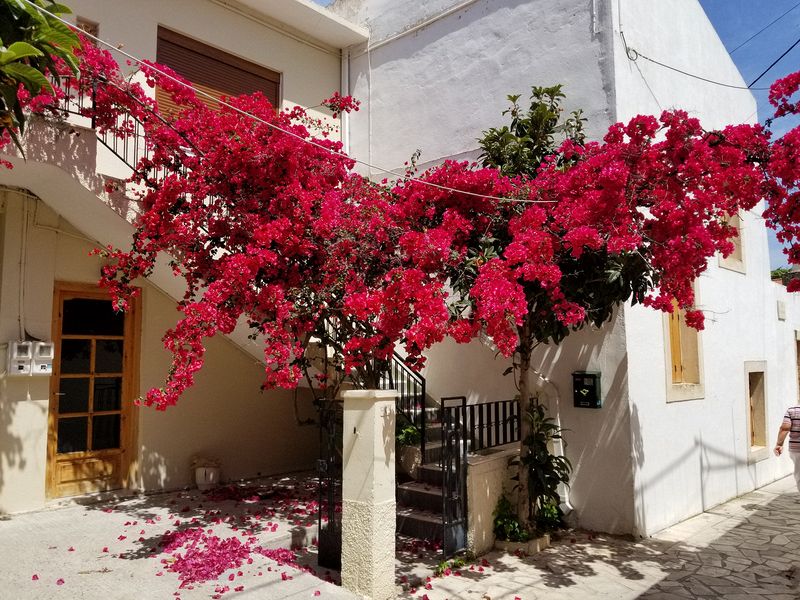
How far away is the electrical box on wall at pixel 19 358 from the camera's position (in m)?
5.95

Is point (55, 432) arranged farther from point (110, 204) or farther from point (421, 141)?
point (421, 141)

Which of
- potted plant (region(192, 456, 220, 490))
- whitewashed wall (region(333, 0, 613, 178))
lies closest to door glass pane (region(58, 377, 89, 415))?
potted plant (region(192, 456, 220, 490))

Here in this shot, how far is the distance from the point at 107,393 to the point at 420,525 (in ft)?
13.0

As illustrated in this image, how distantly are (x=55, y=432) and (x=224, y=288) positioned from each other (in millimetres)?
3117

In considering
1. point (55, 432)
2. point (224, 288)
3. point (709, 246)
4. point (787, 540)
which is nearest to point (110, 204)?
point (224, 288)

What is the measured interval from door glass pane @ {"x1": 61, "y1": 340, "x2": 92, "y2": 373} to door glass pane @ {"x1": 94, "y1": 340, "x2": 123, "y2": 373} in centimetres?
10

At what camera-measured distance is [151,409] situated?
23.3 ft

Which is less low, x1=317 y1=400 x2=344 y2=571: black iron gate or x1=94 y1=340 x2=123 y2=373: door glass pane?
x1=94 y1=340 x2=123 y2=373: door glass pane

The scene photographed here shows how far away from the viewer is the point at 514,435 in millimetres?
6961

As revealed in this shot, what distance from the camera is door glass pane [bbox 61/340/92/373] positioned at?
6734 millimetres

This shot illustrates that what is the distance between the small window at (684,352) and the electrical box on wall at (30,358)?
723 centimetres

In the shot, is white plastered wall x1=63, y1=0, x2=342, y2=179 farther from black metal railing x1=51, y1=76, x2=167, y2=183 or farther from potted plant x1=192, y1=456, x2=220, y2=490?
potted plant x1=192, y1=456, x2=220, y2=490

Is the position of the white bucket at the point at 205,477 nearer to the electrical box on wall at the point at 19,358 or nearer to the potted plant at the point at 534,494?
the electrical box on wall at the point at 19,358

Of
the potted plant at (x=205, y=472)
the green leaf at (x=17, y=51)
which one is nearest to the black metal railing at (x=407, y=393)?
the potted plant at (x=205, y=472)
